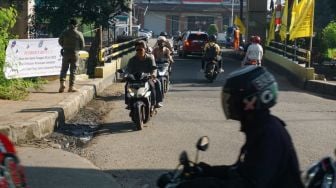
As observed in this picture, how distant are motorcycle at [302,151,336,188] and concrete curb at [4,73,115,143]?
5832 millimetres

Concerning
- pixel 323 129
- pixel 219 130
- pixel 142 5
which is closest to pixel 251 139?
pixel 219 130

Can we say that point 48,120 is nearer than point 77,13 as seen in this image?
Yes

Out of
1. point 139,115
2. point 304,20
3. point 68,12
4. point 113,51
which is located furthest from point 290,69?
point 139,115

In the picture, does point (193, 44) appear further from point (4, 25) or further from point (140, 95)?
point (140, 95)

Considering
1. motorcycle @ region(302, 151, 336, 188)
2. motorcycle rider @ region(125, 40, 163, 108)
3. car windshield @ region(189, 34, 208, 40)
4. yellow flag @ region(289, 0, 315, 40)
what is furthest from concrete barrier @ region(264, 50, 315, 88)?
motorcycle @ region(302, 151, 336, 188)

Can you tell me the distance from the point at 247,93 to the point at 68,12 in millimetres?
17083

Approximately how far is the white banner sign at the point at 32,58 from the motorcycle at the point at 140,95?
355 centimetres

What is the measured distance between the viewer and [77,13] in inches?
789

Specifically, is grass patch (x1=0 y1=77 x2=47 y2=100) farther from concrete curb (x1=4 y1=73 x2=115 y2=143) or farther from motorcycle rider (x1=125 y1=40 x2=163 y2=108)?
motorcycle rider (x1=125 y1=40 x2=163 y2=108)

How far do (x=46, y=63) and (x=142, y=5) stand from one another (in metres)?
88.4

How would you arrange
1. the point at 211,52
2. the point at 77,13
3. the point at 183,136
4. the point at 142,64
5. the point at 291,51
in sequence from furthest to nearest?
the point at 291,51
the point at 211,52
the point at 77,13
the point at 142,64
the point at 183,136

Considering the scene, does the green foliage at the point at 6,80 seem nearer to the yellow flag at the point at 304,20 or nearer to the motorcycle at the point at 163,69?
the motorcycle at the point at 163,69

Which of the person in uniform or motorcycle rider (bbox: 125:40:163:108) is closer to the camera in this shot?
motorcycle rider (bbox: 125:40:163:108)

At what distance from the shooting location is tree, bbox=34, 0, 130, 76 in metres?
19.6
